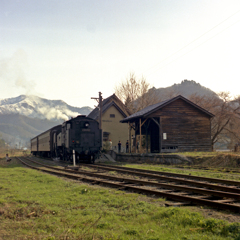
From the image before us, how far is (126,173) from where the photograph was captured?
14.5 m

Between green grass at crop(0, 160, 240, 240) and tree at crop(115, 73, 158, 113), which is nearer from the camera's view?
green grass at crop(0, 160, 240, 240)

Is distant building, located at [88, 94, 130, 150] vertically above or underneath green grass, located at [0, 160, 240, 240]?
above

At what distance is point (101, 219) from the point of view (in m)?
5.64

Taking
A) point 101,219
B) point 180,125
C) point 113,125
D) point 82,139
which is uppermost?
point 113,125

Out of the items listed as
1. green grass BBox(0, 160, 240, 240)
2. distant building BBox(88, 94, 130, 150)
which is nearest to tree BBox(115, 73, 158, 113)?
distant building BBox(88, 94, 130, 150)

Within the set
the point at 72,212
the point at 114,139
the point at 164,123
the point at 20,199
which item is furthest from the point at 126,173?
the point at 114,139

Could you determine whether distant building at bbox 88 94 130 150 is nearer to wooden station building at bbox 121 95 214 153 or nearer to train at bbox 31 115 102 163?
wooden station building at bbox 121 95 214 153

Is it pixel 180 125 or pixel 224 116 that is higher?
pixel 224 116

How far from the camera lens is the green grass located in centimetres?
466

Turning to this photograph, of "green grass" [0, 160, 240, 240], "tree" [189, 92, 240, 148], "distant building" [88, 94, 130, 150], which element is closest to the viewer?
"green grass" [0, 160, 240, 240]

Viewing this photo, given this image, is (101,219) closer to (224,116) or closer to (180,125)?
(180,125)

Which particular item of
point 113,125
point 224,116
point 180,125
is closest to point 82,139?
point 180,125

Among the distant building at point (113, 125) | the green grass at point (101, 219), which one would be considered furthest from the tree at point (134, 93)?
the green grass at point (101, 219)

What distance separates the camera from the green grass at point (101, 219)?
183 inches
